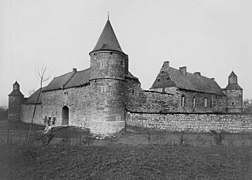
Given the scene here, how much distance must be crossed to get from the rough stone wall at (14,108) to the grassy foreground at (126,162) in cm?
3037

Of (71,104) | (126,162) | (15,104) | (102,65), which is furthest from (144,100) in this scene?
(15,104)

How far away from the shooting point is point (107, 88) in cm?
2020

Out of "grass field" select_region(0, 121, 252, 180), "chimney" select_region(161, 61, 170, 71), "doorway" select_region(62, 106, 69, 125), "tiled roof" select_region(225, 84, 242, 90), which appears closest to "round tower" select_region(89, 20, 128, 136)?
"grass field" select_region(0, 121, 252, 180)

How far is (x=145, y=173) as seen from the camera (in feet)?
34.2

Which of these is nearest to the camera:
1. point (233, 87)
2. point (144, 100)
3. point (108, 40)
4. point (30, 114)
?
point (108, 40)

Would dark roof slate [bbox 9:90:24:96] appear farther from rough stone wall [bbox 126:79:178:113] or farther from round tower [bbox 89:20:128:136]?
rough stone wall [bbox 126:79:178:113]

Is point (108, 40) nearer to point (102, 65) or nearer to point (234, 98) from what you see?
point (102, 65)

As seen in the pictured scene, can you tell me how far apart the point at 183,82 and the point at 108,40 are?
1727 centimetres

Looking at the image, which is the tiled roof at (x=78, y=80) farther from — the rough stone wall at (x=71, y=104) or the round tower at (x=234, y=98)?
the round tower at (x=234, y=98)

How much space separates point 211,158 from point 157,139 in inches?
217

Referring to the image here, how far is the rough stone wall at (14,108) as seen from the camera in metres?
42.4

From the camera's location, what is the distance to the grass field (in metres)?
10.5

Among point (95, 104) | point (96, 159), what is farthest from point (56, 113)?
point (96, 159)

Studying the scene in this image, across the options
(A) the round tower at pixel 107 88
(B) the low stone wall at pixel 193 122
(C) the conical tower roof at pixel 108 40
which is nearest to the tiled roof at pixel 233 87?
(B) the low stone wall at pixel 193 122
